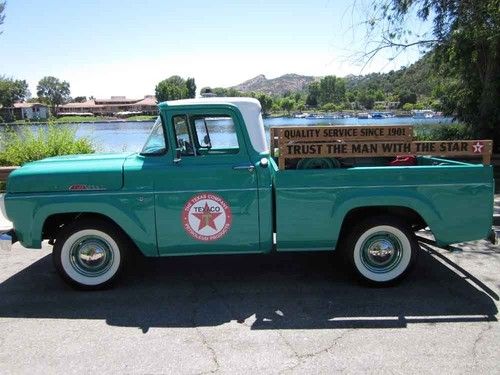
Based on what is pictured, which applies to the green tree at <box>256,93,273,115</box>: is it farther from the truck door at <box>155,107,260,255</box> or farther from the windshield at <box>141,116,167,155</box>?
the windshield at <box>141,116,167,155</box>

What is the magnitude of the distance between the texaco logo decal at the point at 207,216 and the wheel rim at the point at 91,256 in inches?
36.7

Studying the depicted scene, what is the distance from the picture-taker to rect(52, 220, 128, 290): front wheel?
16.1 ft

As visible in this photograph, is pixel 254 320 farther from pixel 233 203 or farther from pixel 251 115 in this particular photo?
pixel 251 115

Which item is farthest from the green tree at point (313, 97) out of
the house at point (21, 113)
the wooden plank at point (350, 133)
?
the wooden plank at point (350, 133)

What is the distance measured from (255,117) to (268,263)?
193cm

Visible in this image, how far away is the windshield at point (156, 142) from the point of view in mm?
4957

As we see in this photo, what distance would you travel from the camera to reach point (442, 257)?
575 centimetres

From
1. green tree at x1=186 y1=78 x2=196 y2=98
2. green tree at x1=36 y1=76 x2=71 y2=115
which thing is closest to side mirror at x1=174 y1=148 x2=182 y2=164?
green tree at x1=186 y1=78 x2=196 y2=98

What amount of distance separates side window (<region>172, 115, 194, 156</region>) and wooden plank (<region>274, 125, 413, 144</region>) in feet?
3.40

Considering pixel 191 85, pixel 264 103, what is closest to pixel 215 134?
pixel 264 103

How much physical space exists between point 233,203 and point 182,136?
0.92 m

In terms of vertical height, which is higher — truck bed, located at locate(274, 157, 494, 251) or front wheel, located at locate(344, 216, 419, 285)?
truck bed, located at locate(274, 157, 494, 251)

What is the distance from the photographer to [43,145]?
36.7 ft

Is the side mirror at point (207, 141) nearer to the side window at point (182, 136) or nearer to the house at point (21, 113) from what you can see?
the side window at point (182, 136)
